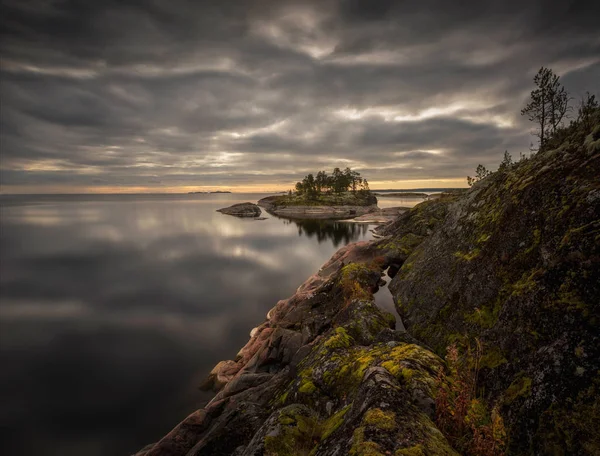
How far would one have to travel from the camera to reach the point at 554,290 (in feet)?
20.1

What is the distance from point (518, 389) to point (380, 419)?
10.6 feet

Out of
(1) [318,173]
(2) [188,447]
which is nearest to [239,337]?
(2) [188,447]

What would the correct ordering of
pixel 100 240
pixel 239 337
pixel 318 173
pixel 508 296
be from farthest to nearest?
pixel 318 173, pixel 100 240, pixel 239 337, pixel 508 296

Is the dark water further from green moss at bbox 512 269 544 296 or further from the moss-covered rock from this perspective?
green moss at bbox 512 269 544 296

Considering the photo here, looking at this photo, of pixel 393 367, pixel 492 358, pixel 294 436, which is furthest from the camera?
pixel 393 367

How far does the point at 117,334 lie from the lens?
81.2 feet

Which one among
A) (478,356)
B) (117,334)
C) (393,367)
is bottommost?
(117,334)

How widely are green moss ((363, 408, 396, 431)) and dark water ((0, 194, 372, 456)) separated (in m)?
15.2

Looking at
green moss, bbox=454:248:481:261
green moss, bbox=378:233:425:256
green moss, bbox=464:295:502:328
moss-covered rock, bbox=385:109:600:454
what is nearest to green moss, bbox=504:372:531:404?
moss-covered rock, bbox=385:109:600:454

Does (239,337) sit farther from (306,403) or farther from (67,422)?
(306,403)

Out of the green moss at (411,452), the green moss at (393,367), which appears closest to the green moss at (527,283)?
the green moss at (393,367)

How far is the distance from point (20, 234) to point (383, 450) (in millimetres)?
111144

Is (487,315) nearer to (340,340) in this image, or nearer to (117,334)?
(340,340)

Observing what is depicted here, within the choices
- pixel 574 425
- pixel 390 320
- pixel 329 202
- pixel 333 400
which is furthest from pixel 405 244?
pixel 329 202
